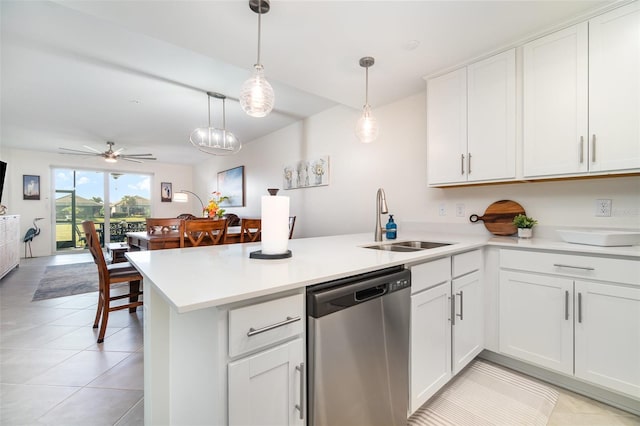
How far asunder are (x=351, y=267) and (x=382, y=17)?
5.27ft

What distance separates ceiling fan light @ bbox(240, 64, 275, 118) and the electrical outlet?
232 centimetres

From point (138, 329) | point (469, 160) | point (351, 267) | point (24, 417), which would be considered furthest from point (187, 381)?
point (469, 160)

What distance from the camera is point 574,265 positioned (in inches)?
61.1

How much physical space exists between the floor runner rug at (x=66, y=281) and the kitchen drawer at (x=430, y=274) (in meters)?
4.35

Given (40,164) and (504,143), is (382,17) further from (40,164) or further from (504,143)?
(40,164)

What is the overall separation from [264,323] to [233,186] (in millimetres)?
5617

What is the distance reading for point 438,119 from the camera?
236 centimetres

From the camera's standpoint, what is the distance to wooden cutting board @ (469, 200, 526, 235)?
7.11 feet

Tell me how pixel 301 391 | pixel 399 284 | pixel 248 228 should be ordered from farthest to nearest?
pixel 248 228 < pixel 399 284 < pixel 301 391

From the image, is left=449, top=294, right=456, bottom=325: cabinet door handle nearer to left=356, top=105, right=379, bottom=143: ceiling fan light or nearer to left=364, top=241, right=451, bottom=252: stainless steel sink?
left=364, top=241, right=451, bottom=252: stainless steel sink

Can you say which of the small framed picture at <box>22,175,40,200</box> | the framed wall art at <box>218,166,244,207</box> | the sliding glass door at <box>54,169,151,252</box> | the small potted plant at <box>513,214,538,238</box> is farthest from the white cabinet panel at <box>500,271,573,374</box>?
the small framed picture at <box>22,175,40,200</box>

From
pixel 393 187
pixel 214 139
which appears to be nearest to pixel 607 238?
pixel 393 187

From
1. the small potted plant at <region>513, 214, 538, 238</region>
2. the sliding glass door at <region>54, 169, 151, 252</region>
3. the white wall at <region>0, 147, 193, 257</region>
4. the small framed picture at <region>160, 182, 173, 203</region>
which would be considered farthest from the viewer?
the small framed picture at <region>160, 182, 173, 203</region>

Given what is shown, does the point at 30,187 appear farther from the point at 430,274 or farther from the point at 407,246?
the point at 430,274
